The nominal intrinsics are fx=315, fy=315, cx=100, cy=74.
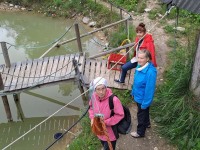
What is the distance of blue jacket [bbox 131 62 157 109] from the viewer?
16.6ft

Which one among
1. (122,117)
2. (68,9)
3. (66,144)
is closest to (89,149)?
(66,144)

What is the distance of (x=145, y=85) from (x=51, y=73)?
12.2ft

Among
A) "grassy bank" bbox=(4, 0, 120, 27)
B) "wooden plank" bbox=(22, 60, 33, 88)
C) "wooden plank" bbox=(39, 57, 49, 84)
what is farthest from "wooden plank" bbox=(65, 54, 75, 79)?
"grassy bank" bbox=(4, 0, 120, 27)

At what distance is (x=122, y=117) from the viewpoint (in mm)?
4602

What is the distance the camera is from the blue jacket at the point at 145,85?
5.05 meters

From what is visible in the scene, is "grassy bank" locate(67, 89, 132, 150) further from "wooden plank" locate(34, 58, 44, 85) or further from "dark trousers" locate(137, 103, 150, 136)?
"wooden plank" locate(34, 58, 44, 85)

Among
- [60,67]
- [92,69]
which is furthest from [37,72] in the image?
[92,69]

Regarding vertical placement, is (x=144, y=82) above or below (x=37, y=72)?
above

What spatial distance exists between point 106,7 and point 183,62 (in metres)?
6.16

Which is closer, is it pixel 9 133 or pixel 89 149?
pixel 89 149

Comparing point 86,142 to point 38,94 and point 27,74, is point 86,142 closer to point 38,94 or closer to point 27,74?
point 27,74

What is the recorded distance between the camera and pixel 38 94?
951 cm

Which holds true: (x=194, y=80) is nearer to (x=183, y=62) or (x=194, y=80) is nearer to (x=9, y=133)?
(x=183, y=62)

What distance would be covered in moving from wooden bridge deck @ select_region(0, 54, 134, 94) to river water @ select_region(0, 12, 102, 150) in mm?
464
